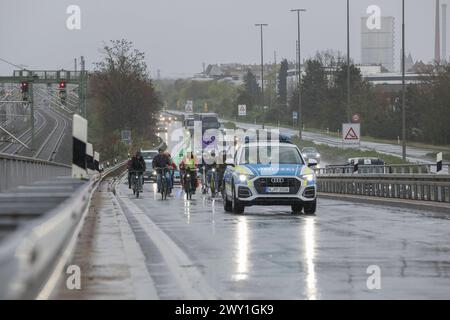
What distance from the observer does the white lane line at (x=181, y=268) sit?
10.5 m

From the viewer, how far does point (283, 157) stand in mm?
27656

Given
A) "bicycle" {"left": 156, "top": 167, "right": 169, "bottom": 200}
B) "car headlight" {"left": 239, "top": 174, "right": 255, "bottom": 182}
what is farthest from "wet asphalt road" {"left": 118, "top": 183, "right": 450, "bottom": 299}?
"bicycle" {"left": 156, "top": 167, "right": 169, "bottom": 200}

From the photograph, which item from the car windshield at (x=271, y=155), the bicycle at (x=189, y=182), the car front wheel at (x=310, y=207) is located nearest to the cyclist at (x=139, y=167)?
the bicycle at (x=189, y=182)

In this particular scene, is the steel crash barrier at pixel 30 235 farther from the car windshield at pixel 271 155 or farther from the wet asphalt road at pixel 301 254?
the car windshield at pixel 271 155

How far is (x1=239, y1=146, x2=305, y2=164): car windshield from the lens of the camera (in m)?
27.6

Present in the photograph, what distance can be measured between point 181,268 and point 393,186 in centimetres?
2461

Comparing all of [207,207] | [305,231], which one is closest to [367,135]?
[207,207]

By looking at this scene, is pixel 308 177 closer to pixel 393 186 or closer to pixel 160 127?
pixel 393 186

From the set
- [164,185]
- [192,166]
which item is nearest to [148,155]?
[192,166]

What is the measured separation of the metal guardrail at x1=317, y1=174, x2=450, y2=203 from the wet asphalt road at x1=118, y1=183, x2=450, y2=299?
608cm

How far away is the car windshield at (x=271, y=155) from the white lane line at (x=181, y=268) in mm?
7163

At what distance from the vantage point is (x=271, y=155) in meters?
A: 27.9
